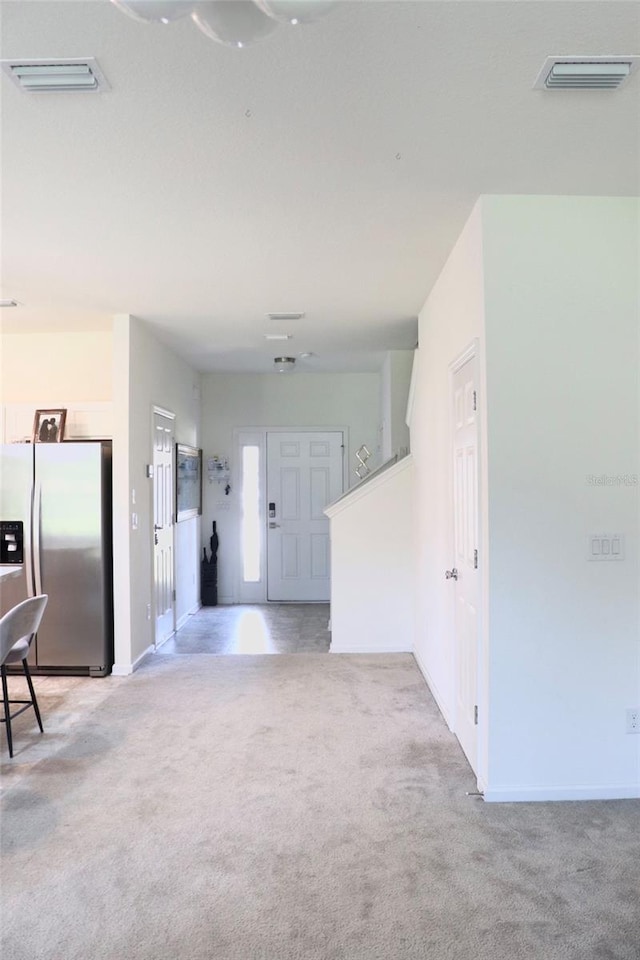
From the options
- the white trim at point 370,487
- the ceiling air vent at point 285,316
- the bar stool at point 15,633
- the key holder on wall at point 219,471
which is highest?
the ceiling air vent at point 285,316

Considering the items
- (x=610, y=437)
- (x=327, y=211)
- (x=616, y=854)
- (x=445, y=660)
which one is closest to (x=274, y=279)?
(x=327, y=211)

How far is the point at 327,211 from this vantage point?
9.52 feet

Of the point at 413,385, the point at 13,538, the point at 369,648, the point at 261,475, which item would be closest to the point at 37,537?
the point at 13,538

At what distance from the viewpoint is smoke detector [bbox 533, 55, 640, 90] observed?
73.0 inches

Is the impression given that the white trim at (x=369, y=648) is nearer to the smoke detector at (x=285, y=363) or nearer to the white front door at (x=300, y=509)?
the white front door at (x=300, y=509)

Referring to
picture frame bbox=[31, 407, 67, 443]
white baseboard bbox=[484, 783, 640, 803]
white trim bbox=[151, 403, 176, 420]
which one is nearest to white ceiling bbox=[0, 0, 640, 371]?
picture frame bbox=[31, 407, 67, 443]

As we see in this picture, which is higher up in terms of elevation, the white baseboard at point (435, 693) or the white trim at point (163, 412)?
the white trim at point (163, 412)

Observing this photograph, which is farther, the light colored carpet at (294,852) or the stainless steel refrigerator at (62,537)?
the stainless steel refrigerator at (62,537)

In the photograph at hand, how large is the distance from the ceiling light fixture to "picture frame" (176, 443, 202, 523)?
520 centimetres

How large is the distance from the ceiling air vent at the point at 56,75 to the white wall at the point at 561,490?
66.3 inches

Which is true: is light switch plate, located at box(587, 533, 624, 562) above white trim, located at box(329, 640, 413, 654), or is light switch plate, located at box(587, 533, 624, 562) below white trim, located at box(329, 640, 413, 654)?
above

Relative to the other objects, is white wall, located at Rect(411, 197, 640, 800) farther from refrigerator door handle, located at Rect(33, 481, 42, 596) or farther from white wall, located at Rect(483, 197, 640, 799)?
refrigerator door handle, located at Rect(33, 481, 42, 596)

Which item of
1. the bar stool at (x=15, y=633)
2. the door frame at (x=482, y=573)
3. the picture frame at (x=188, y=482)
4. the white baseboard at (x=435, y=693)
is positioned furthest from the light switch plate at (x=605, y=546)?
the picture frame at (x=188, y=482)

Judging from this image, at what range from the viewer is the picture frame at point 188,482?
20.6 ft
